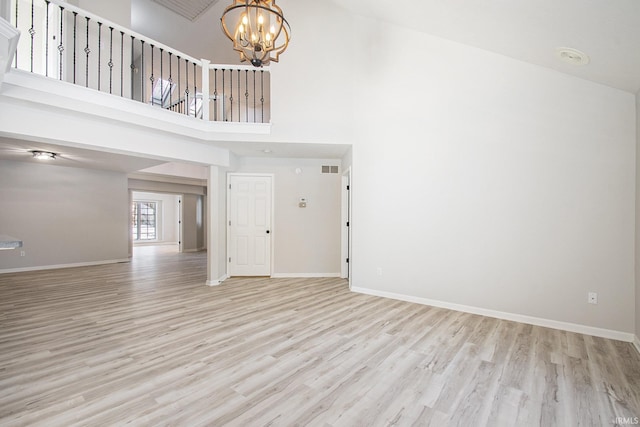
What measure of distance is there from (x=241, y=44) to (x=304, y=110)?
1.97m

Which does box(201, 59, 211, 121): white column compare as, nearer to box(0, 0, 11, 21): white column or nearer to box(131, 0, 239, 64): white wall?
box(131, 0, 239, 64): white wall

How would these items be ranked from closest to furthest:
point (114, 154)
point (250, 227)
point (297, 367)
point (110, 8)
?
point (297, 367) → point (110, 8) → point (114, 154) → point (250, 227)

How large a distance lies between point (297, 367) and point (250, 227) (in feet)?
12.6

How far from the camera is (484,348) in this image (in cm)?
277

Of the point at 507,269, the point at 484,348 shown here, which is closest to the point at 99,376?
the point at 484,348

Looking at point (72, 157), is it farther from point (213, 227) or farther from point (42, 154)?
point (213, 227)

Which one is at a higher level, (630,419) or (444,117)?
(444,117)

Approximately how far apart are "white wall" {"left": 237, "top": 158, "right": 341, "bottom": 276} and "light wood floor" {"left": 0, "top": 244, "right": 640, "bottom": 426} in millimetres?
1742

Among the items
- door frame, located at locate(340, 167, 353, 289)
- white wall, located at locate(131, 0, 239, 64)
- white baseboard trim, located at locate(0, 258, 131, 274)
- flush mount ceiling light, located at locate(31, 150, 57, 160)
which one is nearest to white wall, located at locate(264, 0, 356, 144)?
door frame, located at locate(340, 167, 353, 289)

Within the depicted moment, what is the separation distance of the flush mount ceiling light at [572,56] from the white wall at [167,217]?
13.8 metres

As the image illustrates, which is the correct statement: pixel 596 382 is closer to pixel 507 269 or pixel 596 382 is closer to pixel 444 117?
pixel 507 269

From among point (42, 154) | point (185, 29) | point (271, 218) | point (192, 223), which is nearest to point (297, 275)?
point (271, 218)

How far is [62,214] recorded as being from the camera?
7.12 metres

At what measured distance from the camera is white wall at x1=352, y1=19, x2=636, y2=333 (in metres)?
3.06
